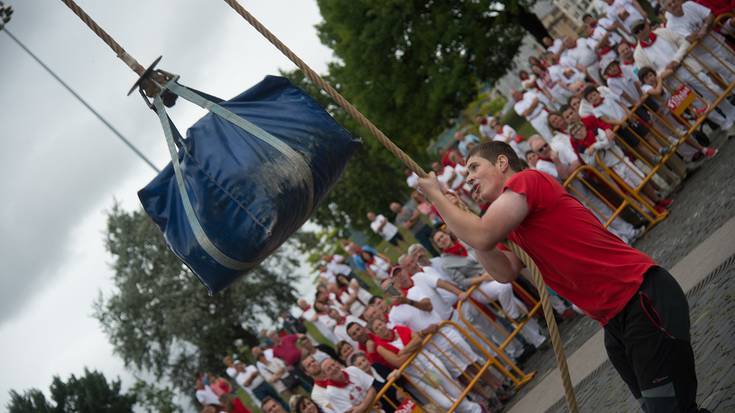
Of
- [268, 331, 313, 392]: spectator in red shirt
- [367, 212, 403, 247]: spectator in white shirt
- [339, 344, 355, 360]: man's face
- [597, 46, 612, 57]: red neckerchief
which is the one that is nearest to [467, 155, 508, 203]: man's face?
[339, 344, 355, 360]: man's face

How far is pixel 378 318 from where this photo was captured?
10484mm

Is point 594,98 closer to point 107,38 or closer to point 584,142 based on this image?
point 584,142

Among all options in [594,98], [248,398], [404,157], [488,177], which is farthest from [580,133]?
[248,398]

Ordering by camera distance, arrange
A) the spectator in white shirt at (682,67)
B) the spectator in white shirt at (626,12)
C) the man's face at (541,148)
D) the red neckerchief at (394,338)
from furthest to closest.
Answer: the spectator in white shirt at (626,12) → the spectator in white shirt at (682,67) → the man's face at (541,148) → the red neckerchief at (394,338)

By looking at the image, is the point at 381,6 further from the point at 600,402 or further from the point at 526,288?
the point at 600,402

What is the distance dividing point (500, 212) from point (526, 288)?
7.65m

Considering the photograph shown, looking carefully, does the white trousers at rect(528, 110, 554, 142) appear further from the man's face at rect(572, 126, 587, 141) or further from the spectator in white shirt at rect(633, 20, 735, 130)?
the man's face at rect(572, 126, 587, 141)

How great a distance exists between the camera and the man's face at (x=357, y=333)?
10008 millimetres

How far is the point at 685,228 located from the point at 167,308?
2877 cm

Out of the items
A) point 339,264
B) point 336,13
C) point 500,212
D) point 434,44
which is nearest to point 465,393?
point 500,212

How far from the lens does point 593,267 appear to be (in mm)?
4051

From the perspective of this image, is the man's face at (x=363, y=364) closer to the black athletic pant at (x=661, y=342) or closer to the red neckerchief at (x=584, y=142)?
the red neckerchief at (x=584, y=142)

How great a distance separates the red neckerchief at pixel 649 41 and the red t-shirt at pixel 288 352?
8.24 metres

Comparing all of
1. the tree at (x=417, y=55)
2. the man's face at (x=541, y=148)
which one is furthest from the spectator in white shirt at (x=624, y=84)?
the tree at (x=417, y=55)
